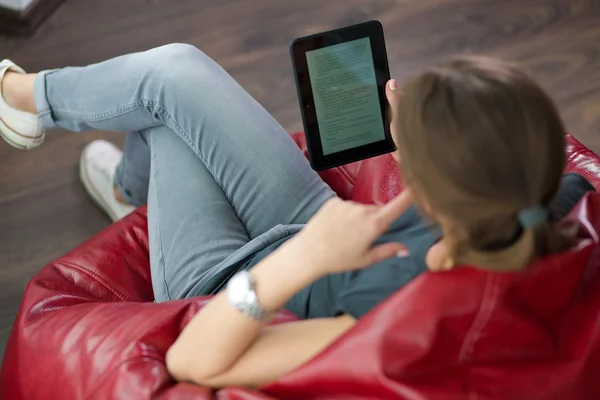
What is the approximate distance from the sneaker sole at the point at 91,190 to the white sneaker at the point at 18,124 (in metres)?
0.29

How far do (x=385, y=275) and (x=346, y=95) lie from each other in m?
0.36

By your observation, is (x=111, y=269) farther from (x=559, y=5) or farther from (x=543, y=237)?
(x=559, y=5)

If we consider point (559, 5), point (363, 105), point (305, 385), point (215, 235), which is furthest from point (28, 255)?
point (559, 5)

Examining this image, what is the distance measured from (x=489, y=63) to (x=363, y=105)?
0.42 meters

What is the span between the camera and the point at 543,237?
625 millimetres

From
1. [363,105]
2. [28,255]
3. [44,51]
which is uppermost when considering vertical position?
[44,51]

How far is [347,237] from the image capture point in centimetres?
70

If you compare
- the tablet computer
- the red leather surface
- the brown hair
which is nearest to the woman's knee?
the tablet computer

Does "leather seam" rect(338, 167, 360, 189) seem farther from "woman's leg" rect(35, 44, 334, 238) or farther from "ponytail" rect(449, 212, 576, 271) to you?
"ponytail" rect(449, 212, 576, 271)

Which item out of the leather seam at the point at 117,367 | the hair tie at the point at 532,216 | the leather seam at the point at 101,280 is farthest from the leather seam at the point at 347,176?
the hair tie at the point at 532,216

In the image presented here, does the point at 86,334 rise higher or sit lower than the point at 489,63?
lower

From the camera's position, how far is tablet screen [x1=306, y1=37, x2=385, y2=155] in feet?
3.34

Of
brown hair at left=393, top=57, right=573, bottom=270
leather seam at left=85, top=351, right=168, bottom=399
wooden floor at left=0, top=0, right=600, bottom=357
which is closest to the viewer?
brown hair at left=393, top=57, right=573, bottom=270

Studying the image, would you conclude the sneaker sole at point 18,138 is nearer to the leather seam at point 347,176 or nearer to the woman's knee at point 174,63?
the woman's knee at point 174,63
